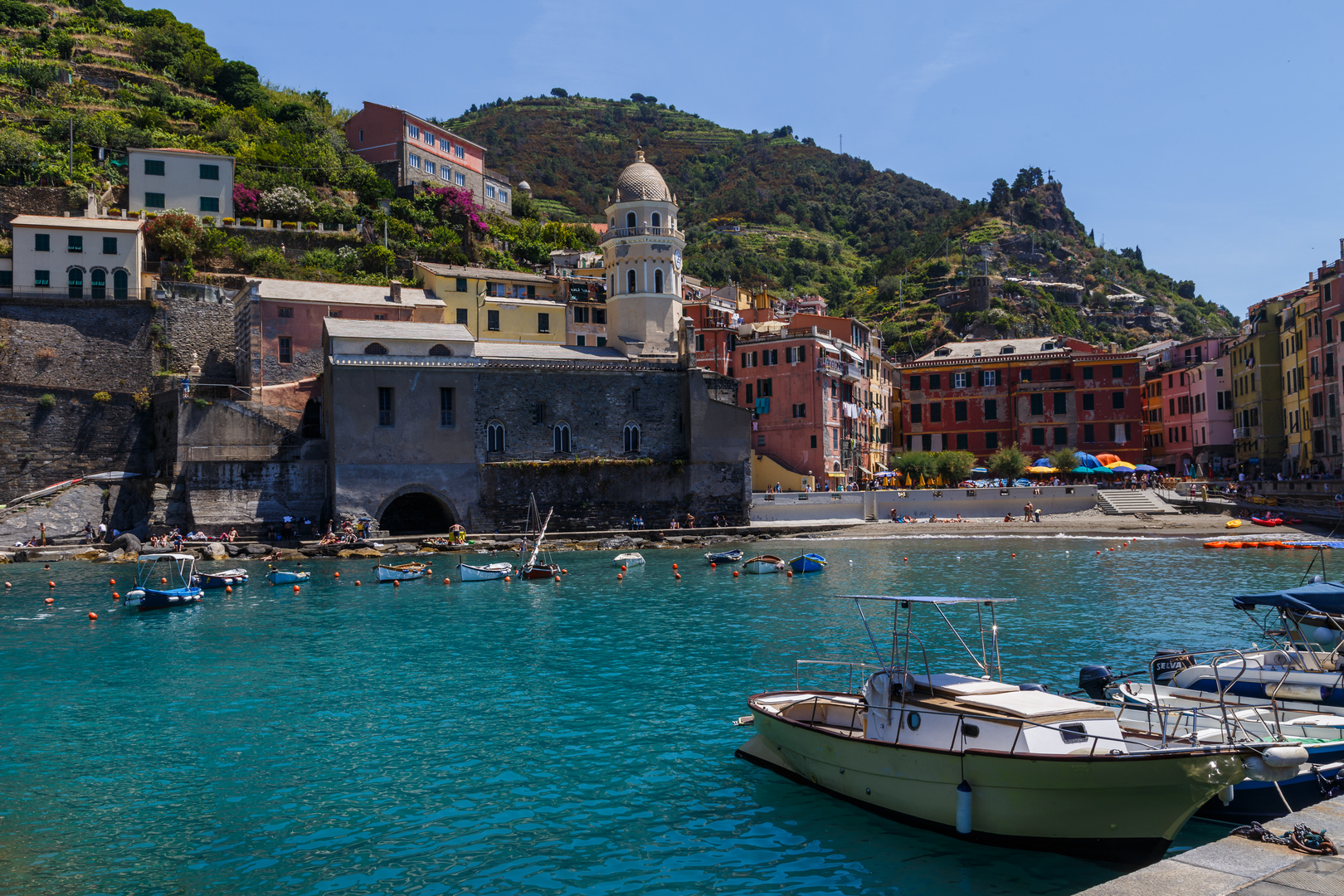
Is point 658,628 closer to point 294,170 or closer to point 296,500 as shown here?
point 296,500

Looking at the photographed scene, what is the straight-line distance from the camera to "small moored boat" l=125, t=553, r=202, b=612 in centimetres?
3444

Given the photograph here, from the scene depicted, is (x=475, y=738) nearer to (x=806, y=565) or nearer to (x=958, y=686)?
(x=958, y=686)

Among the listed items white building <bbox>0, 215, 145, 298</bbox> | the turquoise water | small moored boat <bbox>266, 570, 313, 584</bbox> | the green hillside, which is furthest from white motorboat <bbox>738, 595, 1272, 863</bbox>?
the green hillside

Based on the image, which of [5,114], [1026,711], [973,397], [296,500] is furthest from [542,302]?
[1026,711]

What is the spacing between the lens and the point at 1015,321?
101812 millimetres

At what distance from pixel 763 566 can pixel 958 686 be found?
2925cm

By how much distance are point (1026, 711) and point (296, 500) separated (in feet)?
152

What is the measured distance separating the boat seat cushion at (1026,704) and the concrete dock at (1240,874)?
363 cm

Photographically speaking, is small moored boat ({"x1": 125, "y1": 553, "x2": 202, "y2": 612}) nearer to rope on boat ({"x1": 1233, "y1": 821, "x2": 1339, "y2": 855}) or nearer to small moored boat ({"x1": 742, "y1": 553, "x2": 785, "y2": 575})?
small moored boat ({"x1": 742, "y1": 553, "x2": 785, "y2": 575})

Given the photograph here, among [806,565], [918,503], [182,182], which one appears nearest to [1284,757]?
[806,565]

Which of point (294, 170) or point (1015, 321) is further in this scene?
point (1015, 321)

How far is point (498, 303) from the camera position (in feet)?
214

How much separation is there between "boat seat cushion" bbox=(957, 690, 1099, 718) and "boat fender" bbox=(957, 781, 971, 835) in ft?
3.51

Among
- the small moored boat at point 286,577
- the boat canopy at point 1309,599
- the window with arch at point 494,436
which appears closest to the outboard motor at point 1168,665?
the boat canopy at point 1309,599
